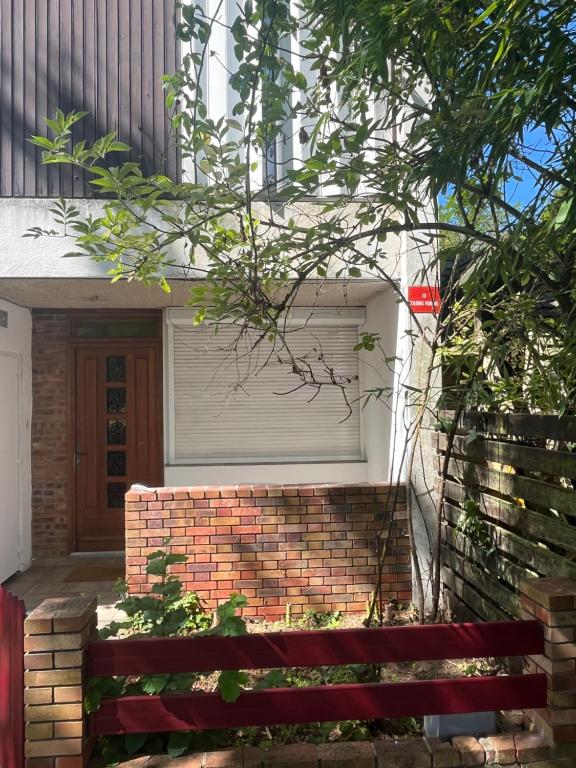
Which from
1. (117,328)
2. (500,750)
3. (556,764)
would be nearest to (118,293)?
(117,328)

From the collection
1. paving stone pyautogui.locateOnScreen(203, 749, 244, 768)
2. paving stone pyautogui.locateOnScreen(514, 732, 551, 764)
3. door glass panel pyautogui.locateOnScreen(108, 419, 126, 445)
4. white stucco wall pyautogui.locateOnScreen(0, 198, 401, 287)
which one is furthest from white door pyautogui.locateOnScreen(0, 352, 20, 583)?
paving stone pyautogui.locateOnScreen(514, 732, 551, 764)

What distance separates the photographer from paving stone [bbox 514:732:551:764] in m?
2.60

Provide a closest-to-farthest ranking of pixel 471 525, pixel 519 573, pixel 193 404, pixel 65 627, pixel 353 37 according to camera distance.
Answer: pixel 65 627 → pixel 353 37 → pixel 519 573 → pixel 471 525 → pixel 193 404

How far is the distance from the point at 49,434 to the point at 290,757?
5.37 meters

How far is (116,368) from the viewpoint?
7363 millimetres

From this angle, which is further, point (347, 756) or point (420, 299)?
point (420, 299)

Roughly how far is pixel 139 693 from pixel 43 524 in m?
4.47

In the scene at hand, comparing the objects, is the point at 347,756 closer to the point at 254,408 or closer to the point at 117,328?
the point at 254,408

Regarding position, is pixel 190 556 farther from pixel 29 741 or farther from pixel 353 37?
pixel 353 37

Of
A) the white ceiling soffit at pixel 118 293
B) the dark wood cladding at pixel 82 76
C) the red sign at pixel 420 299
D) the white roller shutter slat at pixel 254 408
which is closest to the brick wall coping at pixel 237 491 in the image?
the red sign at pixel 420 299

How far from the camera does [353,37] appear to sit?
271 centimetres

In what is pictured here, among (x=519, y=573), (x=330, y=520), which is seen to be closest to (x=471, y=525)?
(x=519, y=573)

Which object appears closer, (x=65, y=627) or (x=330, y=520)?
(x=65, y=627)

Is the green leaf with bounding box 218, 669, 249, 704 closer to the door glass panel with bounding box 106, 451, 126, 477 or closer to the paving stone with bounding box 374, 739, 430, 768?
the paving stone with bounding box 374, 739, 430, 768
